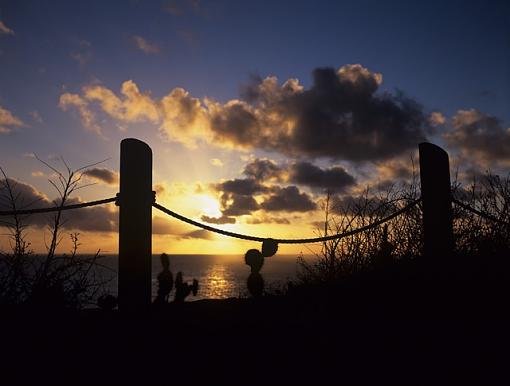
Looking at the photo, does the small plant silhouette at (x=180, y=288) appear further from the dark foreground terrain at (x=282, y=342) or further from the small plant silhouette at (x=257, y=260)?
Answer: the small plant silhouette at (x=257, y=260)

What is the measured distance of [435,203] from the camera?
5.19 m

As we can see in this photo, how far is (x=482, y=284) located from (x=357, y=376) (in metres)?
2.93

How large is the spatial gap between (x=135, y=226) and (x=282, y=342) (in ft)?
5.80

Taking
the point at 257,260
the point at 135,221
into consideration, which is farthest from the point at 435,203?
the point at 135,221

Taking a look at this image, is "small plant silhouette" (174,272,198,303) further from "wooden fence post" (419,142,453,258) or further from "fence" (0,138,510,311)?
"wooden fence post" (419,142,453,258)

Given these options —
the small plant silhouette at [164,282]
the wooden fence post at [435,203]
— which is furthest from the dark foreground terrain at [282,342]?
the wooden fence post at [435,203]

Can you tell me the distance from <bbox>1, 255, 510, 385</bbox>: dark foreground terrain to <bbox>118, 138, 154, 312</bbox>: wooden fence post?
231 mm

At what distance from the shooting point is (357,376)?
2535 millimetres

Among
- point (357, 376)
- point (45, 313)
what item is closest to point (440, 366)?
point (357, 376)

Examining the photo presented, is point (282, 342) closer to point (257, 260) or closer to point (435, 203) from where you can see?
point (257, 260)

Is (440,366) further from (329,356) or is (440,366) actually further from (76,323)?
(76,323)

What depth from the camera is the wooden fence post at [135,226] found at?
388cm

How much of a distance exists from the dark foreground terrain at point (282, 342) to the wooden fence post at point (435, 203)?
2.14 ft

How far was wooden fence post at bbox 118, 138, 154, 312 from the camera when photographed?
388cm
